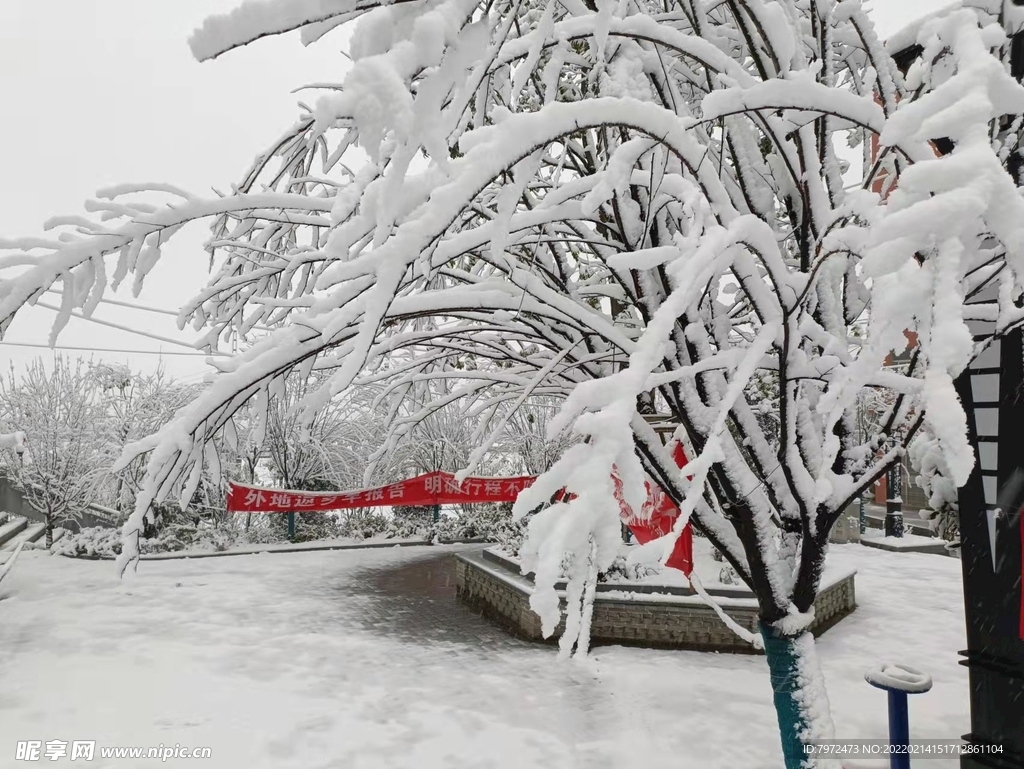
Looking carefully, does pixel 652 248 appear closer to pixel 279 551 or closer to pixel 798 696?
pixel 798 696

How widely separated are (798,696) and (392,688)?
4565 mm

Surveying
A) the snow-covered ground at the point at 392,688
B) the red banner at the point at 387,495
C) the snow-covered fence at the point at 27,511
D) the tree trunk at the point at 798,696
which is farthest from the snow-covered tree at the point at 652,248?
the snow-covered fence at the point at 27,511

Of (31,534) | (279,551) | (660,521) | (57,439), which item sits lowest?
(279,551)

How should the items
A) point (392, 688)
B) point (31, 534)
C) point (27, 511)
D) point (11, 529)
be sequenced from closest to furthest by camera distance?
point (392, 688) → point (11, 529) → point (31, 534) → point (27, 511)

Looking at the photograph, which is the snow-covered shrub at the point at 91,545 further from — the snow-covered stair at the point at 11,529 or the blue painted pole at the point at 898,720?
the blue painted pole at the point at 898,720

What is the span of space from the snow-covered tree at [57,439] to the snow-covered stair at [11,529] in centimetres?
75

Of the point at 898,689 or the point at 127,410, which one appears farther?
the point at 127,410

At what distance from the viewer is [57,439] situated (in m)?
15.7

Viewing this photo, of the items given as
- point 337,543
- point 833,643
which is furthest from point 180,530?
point 833,643

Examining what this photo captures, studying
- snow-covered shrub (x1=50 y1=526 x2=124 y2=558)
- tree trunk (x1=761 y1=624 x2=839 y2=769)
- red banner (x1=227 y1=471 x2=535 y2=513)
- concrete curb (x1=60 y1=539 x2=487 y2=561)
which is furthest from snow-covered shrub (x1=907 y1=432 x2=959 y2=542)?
snow-covered shrub (x1=50 y1=526 x2=124 y2=558)

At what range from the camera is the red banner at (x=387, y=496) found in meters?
15.6

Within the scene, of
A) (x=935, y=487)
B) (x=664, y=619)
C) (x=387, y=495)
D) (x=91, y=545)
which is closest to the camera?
(x=935, y=487)

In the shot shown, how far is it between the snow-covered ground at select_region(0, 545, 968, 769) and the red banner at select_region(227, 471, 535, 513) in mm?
5436

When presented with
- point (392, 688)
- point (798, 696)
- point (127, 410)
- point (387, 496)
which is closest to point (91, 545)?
point (127, 410)
